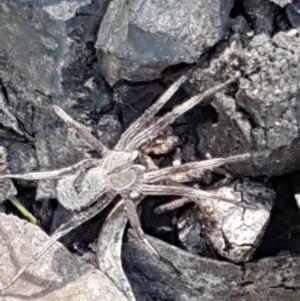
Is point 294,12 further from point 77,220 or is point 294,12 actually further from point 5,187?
point 5,187

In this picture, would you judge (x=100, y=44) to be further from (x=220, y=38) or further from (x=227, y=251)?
(x=227, y=251)

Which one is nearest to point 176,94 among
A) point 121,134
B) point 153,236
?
point 121,134

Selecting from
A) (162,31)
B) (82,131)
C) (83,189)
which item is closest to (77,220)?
(83,189)

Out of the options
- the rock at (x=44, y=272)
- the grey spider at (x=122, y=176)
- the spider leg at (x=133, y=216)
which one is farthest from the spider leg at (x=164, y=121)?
the rock at (x=44, y=272)

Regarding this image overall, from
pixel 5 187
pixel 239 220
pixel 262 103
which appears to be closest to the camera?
pixel 262 103

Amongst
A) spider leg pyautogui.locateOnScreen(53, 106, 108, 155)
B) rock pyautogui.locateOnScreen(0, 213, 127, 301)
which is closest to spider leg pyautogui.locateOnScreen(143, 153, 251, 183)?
spider leg pyautogui.locateOnScreen(53, 106, 108, 155)

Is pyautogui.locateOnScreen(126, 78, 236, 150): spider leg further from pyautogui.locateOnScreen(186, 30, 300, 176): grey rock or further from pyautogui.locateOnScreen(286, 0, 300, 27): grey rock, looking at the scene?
pyautogui.locateOnScreen(286, 0, 300, 27): grey rock
